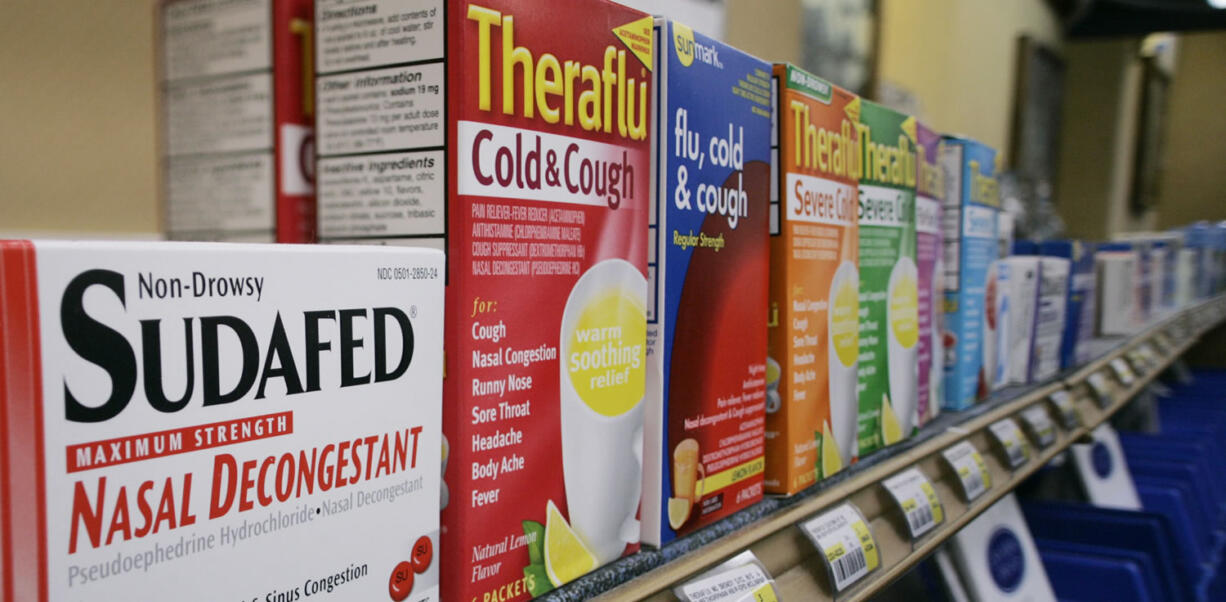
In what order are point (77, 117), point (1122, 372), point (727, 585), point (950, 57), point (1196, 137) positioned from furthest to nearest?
point (1196, 137) < point (950, 57) < point (1122, 372) < point (77, 117) < point (727, 585)

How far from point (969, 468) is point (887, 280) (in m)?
0.32

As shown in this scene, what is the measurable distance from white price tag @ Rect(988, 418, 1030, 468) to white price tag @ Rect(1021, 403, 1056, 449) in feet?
0.20

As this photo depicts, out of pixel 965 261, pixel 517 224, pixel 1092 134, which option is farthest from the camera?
pixel 1092 134

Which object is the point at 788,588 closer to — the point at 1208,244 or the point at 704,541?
the point at 704,541

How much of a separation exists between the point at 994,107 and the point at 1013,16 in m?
0.55

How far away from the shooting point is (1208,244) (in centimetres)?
423

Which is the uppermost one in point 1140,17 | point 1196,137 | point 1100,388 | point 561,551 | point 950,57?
point 1140,17

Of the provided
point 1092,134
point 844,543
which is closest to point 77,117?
point 844,543

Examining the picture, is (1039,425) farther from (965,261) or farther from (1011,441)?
(965,261)

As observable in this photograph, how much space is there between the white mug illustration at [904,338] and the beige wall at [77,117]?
86cm

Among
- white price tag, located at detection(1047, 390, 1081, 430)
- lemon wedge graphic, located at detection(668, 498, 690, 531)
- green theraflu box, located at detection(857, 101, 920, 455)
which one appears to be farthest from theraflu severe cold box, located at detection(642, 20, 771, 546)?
white price tag, located at detection(1047, 390, 1081, 430)

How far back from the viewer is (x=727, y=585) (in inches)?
24.4

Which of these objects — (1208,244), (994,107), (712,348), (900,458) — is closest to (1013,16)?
(994,107)

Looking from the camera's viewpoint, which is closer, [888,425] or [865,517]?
[865,517]
